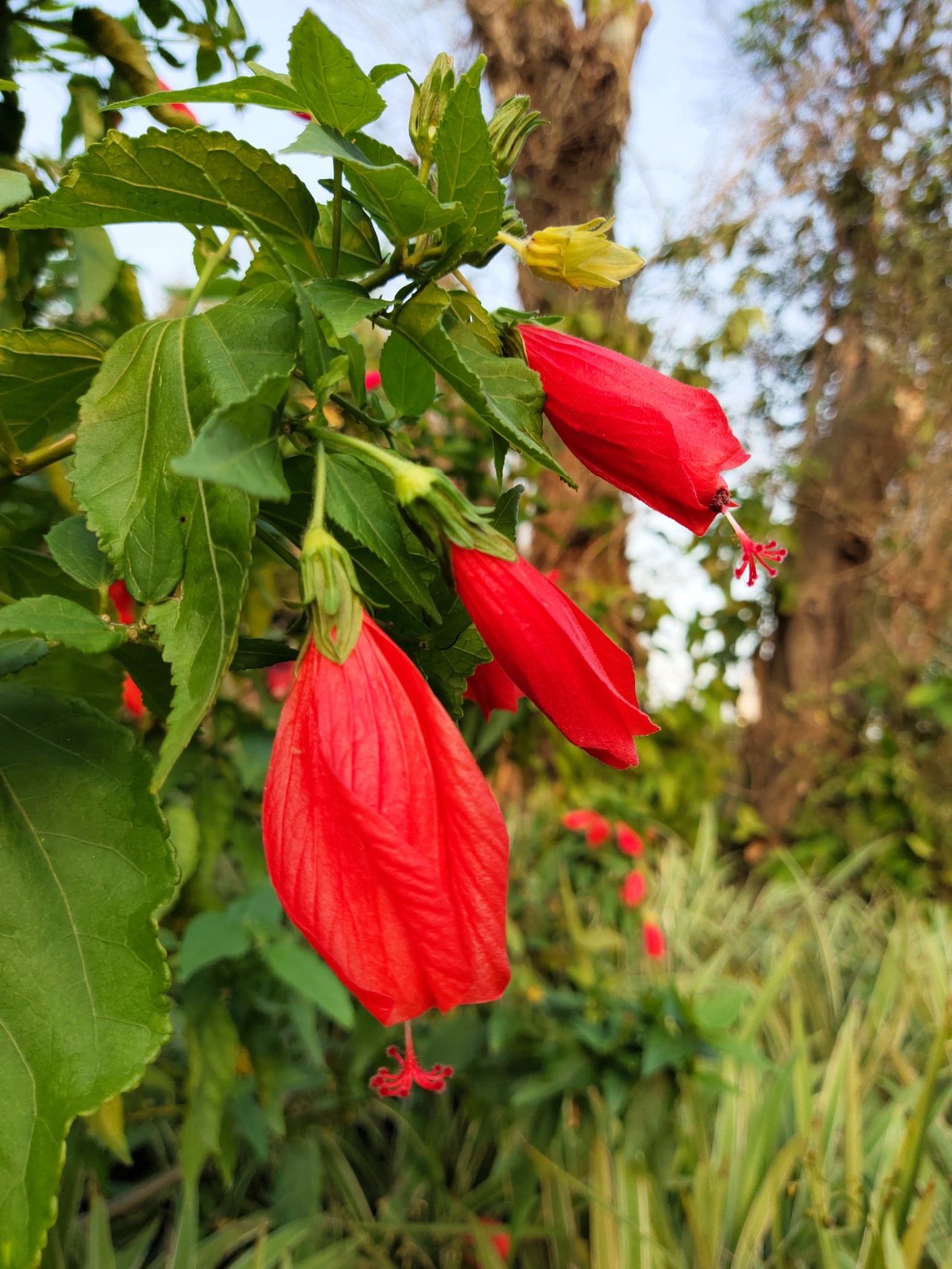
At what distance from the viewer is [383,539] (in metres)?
0.34

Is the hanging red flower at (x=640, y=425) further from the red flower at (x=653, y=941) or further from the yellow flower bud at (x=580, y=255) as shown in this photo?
the red flower at (x=653, y=941)

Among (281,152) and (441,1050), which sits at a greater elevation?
(281,152)

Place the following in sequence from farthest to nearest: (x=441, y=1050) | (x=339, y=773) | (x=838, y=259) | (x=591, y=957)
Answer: (x=838, y=259), (x=591, y=957), (x=441, y=1050), (x=339, y=773)

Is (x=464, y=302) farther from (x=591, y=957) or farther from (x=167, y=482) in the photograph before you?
(x=591, y=957)

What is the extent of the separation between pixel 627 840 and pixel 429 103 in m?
1.64

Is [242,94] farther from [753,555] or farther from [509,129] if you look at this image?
[753,555]

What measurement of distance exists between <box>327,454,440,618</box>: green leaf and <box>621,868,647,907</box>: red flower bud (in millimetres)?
1570

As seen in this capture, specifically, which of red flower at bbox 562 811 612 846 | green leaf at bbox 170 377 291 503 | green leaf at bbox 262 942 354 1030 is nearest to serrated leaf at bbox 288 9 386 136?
green leaf at bbox 170 377 291 503

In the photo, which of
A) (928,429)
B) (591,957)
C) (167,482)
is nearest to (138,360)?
(167,482)

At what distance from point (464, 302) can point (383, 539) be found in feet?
0.39

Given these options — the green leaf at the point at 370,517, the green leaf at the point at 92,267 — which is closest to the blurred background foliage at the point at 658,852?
the green leaf at the point at 92,267

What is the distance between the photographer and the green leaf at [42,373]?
1.36 feet

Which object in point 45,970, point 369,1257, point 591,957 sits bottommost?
point 369,1257

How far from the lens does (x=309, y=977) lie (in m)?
0.83
